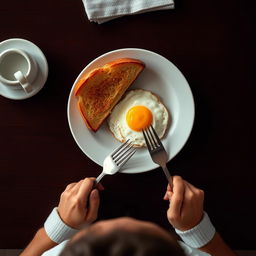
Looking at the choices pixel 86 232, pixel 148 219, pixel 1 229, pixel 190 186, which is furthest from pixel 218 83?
pixel 1 229

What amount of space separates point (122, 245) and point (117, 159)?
1.30 ft

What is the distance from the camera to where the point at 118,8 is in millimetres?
1127

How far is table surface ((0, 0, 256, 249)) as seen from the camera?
44.5 inches

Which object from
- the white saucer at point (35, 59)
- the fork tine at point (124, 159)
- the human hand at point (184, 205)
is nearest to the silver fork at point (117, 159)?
the fork tine at point (124, 159)

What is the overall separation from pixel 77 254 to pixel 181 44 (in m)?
0.66

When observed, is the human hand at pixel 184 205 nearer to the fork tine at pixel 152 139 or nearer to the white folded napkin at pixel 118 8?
the fork tine at pixel 152 139

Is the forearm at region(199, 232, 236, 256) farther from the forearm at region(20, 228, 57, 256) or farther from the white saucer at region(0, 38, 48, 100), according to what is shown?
the white saucer at region(0, 38, 48, 100)

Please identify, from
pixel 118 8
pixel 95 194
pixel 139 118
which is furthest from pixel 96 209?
pixel 118 8

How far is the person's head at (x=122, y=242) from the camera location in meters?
0.70

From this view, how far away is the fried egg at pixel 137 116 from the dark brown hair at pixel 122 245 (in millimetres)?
405

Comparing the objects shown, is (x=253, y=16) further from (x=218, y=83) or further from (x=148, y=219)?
(x=148, y=219)

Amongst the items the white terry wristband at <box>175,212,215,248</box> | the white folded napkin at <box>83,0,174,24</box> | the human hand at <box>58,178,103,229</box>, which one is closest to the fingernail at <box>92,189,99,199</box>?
the human hand at <box>58,178,103,229</box>

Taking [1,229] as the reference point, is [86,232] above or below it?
above

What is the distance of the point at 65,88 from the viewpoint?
1.13 meters
